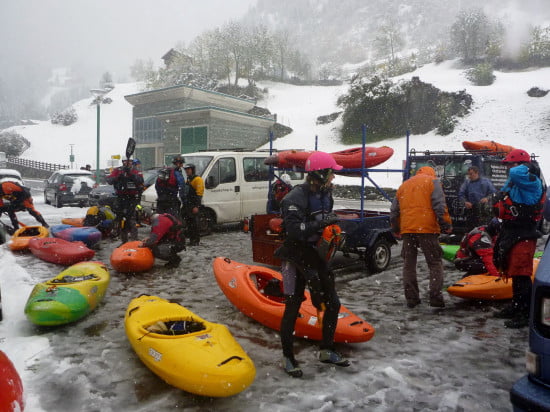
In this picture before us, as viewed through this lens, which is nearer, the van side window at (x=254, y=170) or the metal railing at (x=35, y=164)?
the van side window at (x=254, y=170)

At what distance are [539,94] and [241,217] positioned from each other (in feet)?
94.2

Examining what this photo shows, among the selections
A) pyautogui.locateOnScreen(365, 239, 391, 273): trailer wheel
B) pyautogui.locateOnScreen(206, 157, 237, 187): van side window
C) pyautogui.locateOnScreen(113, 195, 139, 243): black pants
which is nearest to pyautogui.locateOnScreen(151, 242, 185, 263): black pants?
pyautogui.locateOnScreen(113, 195, 139, 243): black pants

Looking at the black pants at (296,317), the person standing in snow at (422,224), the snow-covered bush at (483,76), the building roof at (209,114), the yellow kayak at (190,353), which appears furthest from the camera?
the snow-covered bush at (483,76)

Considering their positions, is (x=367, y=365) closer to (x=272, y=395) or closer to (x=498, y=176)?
(x=272, y=395)

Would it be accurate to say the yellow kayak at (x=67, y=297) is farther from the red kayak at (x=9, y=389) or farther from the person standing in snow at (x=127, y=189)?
the person standing in snow at (x=127, y=189)

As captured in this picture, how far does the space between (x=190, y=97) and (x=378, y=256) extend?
27.0m

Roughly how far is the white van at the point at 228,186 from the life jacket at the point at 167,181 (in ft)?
4.56

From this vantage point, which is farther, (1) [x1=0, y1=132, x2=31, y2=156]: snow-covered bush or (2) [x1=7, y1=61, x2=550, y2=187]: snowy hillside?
(1) [x1=0, y1=132, x2=31, y2=156]: snow-covered bush

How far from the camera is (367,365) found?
13.0ft

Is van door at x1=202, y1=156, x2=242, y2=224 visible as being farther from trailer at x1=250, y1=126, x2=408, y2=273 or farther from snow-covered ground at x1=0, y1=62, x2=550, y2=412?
trailer at x1=250, y1=126, x2=408, y2=273

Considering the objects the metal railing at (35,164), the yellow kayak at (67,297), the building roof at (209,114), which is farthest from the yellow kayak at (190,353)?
the metal railing at (35,164)

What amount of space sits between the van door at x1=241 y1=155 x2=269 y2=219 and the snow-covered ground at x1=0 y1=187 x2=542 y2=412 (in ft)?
16.9

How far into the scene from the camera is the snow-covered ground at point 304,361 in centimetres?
331

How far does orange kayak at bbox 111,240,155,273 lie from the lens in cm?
714
